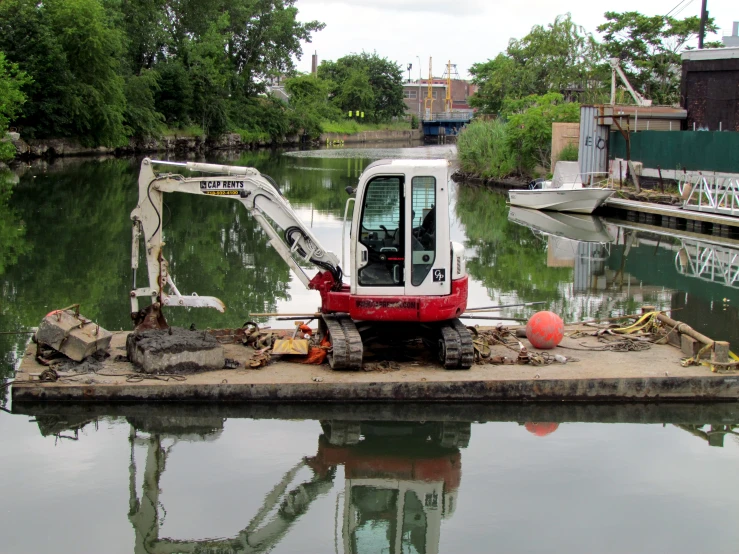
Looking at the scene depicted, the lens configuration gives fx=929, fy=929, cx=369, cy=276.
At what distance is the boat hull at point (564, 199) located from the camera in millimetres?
31484

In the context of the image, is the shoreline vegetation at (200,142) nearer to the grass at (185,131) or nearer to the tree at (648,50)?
the grass at (185,131)

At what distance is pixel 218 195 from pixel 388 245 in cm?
213

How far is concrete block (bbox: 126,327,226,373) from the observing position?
33.6ft

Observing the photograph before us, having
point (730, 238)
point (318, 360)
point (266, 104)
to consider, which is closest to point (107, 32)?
point (266, 104)

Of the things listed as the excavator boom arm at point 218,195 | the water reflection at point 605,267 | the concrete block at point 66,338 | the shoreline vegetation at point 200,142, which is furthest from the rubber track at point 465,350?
the shoreline vegetation at point 200,142

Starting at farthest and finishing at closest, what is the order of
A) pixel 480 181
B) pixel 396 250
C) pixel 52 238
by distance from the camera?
pixel 480 181 < pixel 52 238 < pixel 396 250

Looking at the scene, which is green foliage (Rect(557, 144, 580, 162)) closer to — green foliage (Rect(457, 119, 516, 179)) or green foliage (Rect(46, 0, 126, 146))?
green foliage (Rect(457, 119, 516, 179))

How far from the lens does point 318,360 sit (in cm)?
1091

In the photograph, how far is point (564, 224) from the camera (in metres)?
30.1

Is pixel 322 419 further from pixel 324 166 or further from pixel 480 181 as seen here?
pixel 324 166

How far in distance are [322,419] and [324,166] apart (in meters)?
44.8

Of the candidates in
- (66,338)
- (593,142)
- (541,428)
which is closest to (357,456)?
(541,428)

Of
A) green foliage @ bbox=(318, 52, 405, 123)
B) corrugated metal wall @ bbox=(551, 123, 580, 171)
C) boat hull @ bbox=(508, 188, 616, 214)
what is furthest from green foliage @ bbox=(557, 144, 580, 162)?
green foliage @ bbox=(318, 52, 405, 123)

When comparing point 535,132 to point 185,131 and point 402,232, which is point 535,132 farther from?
point 185,131
